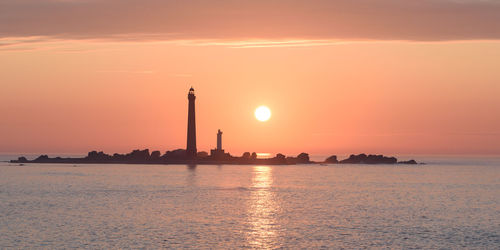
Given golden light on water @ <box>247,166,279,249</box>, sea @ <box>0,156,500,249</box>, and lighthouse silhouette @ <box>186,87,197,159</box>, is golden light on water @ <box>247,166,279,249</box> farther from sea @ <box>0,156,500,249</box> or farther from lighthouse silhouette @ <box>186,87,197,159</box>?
lighthouse silhouette @ <box>186,87,197,159</box>

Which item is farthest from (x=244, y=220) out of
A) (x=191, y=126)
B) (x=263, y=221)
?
(x=191, y=126)

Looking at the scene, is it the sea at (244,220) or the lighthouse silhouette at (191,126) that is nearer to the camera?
the sea at (244,220)

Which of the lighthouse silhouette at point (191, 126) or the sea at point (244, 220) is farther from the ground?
the lighthouse silhouette at point (191, 126)

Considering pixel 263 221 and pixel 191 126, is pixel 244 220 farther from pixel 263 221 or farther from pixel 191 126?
pixel 191 126

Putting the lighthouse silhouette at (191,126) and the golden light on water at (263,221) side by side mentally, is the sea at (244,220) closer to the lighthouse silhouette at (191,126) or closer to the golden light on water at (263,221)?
the golden light on water at (263,221)

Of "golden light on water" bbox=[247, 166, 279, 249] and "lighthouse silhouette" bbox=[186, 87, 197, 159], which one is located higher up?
"lighthouse silhouette" bbox=[186, 87, 197, 159]

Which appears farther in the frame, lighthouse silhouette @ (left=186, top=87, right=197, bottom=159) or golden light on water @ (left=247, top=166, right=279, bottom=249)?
lighthouse silhouette @ (left=186, top=87, right=197, bottom=159)

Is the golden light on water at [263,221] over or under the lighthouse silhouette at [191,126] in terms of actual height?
under

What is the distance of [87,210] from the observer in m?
→ 67.2

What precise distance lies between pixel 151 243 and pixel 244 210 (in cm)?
2444

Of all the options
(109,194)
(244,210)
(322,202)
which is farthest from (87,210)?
(322,202)

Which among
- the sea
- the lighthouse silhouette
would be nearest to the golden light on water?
the sea

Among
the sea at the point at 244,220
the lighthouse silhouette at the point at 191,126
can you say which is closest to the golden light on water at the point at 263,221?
the sea at the point at 244,220

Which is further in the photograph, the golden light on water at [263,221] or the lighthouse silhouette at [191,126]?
the lighthouse silhouette at [191,126]
